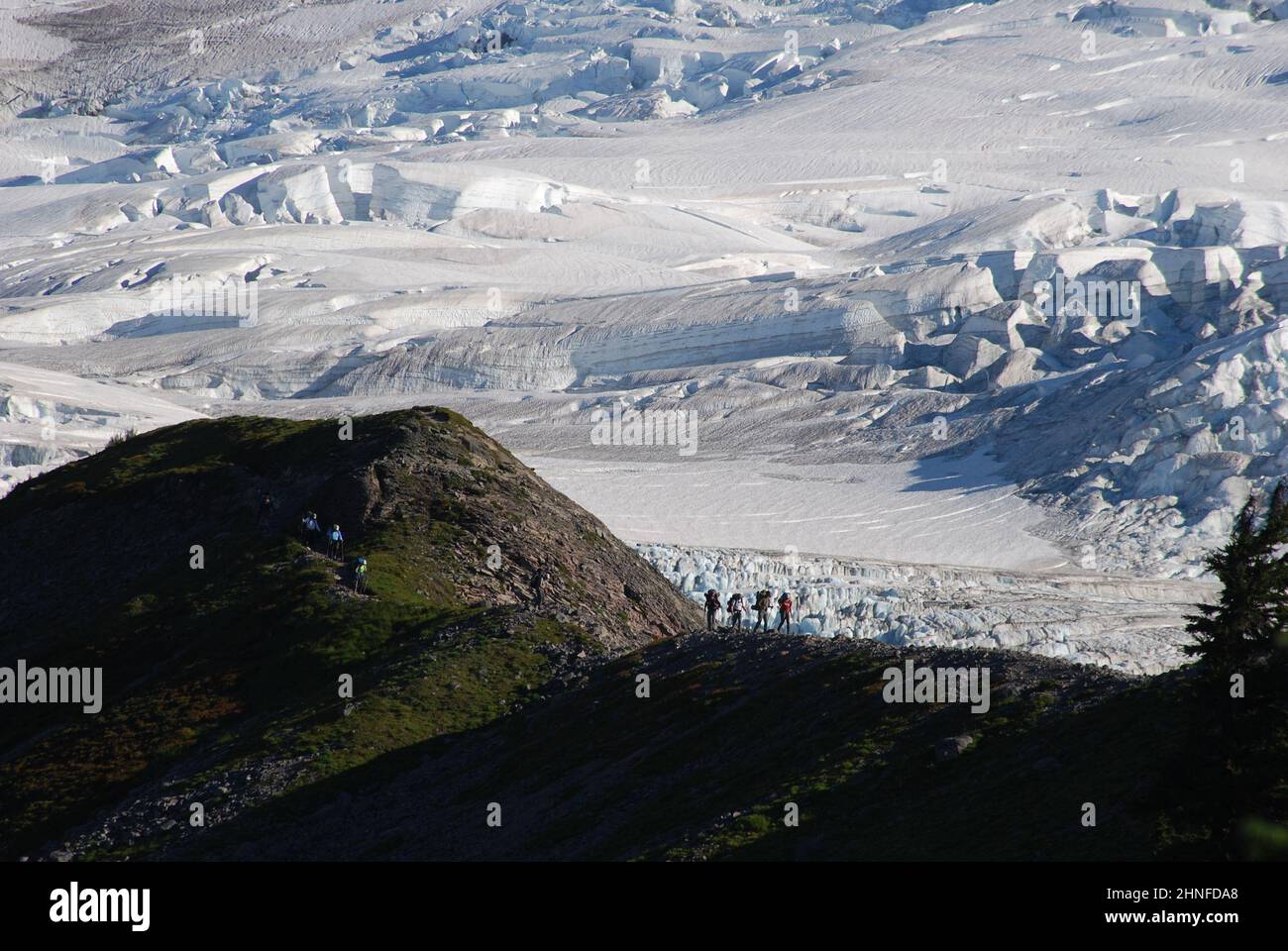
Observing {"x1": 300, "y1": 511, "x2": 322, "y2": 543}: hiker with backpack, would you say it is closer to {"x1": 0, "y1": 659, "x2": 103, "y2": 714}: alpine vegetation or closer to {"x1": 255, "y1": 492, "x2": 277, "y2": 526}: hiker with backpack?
{"x1": 255, "y1": 492, "x2": 277, "y2": 526}: hiker with backpack

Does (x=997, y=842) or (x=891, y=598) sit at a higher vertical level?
(x=997, y=842)

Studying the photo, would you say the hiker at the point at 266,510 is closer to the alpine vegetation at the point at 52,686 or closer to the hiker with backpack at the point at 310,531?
the hiker with backpack at the point at 310,531

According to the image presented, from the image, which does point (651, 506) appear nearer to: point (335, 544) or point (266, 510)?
point (266, 510)

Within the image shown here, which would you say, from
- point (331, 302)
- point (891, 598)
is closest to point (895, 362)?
point (331, 302)

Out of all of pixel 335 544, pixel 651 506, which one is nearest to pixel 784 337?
pixel 651 506

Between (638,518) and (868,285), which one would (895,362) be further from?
(638,518)
